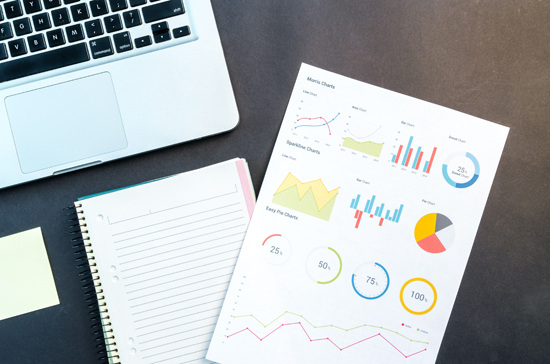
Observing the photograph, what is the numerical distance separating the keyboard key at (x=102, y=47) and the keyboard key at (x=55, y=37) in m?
0.04

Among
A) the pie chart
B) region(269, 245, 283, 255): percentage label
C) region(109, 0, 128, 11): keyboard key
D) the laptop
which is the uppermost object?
region(109, 0, 128, 11): keyboard key

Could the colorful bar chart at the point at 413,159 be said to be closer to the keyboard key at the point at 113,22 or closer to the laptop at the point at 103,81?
the laptop at the point at 103,81

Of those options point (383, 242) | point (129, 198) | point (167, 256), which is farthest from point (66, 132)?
point (383, 242)

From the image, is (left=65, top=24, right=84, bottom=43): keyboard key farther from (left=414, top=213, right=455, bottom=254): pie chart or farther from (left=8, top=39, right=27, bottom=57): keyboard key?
(left=414, top=213, right=455, bottom=254): pie chart

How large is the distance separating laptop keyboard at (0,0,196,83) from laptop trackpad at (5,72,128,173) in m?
0.04

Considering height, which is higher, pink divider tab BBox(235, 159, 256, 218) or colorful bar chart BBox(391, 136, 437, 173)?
colorful bar chart BBox(391, 136, 437, 173)

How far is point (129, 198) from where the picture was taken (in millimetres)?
553

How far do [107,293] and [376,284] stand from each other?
40 cm

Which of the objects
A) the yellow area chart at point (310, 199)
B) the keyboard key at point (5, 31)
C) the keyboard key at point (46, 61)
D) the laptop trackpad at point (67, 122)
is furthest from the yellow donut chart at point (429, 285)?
the keyboard key at point (5, 31)

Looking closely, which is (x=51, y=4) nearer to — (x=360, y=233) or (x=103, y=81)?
(x=103, y=81)

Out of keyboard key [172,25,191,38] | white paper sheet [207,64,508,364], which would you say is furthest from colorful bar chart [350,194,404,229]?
keyboard key [172,25,191,38]

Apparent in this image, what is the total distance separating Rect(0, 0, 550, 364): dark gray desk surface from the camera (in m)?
0.56

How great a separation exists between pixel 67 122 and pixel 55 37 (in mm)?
117

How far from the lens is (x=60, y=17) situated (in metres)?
0.51
